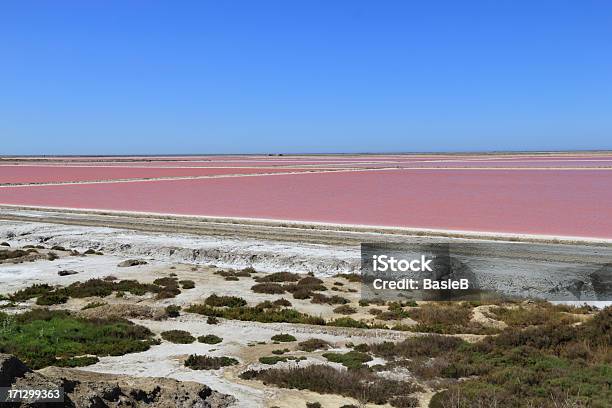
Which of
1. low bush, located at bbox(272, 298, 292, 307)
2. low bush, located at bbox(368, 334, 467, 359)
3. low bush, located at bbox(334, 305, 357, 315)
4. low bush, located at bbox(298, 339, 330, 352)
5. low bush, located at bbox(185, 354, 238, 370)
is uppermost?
low bush, located at bbox(185, 354, 238, 370)

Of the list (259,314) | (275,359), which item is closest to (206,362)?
(275,359)

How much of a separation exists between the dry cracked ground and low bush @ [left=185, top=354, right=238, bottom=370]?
4cm

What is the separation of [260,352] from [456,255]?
40.7 feet

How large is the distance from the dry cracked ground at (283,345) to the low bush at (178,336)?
2.7 inches

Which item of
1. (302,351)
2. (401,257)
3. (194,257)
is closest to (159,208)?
(194,257)

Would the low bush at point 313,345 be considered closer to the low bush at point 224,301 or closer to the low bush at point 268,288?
the low bush at point 224,301

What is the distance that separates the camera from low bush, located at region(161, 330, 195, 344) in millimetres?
15484

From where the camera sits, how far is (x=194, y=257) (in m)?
27.7

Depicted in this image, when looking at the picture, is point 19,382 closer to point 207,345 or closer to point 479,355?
point 207,345

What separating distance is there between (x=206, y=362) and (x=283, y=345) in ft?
8.51

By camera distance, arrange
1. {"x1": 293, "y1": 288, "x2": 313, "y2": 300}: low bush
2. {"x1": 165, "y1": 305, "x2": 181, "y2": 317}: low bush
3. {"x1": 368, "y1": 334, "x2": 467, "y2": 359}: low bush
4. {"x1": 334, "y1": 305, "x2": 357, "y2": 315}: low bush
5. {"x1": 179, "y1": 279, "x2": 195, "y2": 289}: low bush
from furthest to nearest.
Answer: {"x1": 179, "y1": 279, "x2": 195, "y2": 289}: low bush < {"x1": 293, "y1": 288, "x2": 313, "y2": 300}: low bush < {"x1": 334, "y1": 305, "x2": 357, "y2": 315}: low bush < {"x1": 165, "y1": 305, "x2": 181, "y2": 317}: low bush < {"x1": 368, "y1": 334, "x2": 467, "y2": 359}: low bush

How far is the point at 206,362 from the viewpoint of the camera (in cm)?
1320

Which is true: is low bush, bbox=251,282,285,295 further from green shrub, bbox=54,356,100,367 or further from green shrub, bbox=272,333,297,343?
green shrub, bbox=54,356,100,367

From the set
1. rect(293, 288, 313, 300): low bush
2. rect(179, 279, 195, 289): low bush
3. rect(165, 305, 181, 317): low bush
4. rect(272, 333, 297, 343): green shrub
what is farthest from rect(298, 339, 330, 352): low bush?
rect(179, 279, 195, 289): low bush
